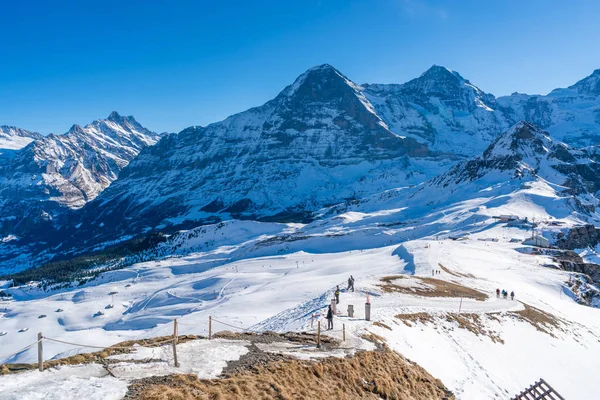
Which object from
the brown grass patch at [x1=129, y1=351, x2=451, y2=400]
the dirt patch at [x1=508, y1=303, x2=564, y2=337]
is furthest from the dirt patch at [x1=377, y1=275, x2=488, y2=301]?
the brown grass patch at [x1=129, y1=351, x2=451, y2=400]

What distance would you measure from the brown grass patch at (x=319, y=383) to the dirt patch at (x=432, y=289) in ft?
65.6

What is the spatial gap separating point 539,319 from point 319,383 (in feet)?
108

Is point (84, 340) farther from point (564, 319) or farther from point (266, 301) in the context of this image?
point (564, 319)

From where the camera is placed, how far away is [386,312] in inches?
1183

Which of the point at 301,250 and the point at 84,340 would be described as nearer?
the point at 84,340

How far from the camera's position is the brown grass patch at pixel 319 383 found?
540 inches

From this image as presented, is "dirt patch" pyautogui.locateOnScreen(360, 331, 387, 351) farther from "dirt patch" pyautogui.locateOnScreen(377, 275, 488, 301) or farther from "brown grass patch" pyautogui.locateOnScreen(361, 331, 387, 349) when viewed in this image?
"dirt patch" pyautogui.locateOnScreen(377, 275, 488, 301)

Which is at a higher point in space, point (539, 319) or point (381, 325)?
point (381, 325)

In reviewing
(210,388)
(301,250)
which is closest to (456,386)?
(210,388)

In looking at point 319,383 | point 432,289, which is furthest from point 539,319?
point 319,383

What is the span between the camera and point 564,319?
44469mm

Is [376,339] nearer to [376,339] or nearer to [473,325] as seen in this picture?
[376,339]

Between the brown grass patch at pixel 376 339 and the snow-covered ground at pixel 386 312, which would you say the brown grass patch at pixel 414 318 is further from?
the brown grass patch at pixel 376 339

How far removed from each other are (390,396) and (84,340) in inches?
2555
